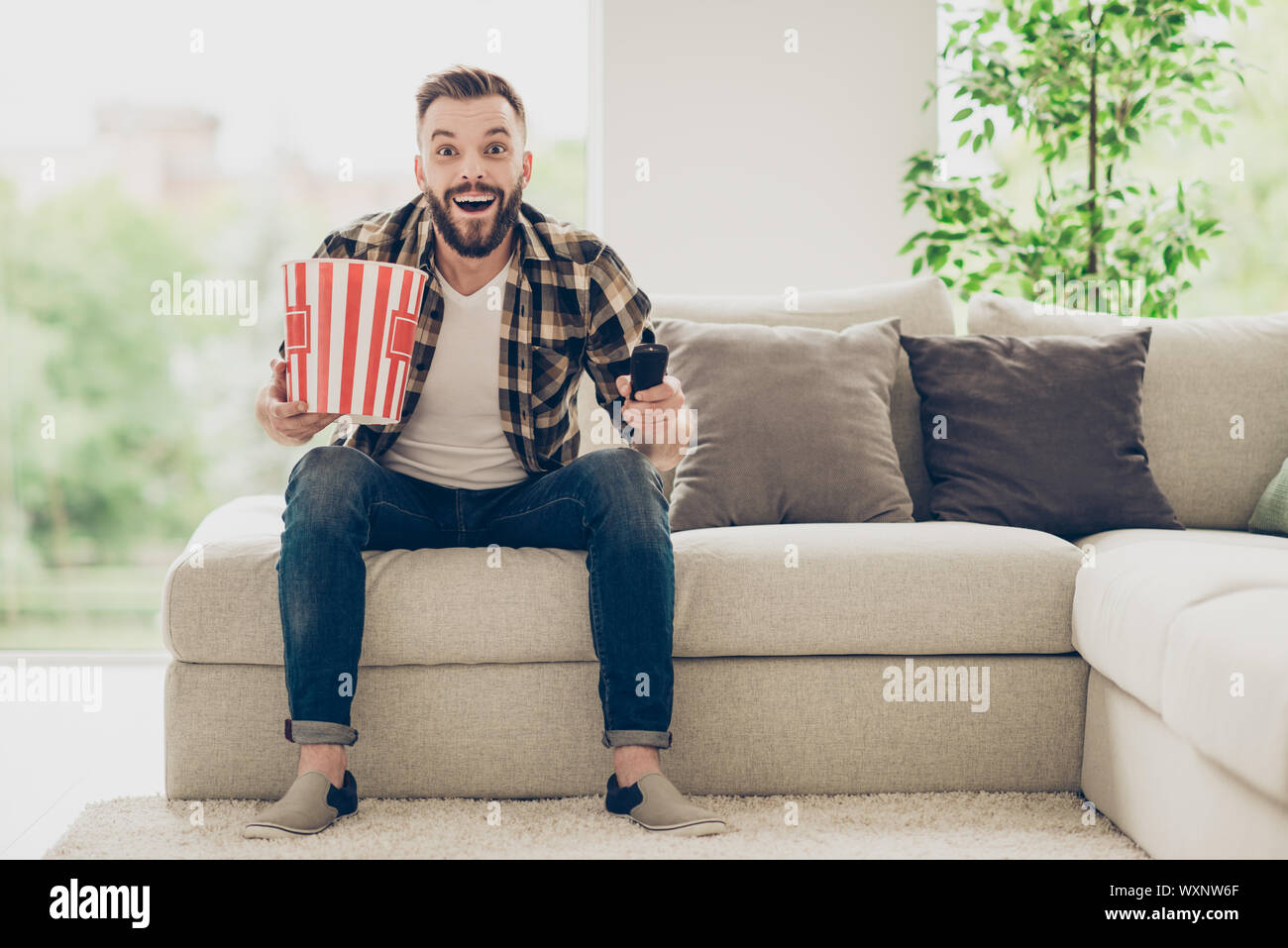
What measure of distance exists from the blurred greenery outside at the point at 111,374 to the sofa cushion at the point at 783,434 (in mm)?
1195

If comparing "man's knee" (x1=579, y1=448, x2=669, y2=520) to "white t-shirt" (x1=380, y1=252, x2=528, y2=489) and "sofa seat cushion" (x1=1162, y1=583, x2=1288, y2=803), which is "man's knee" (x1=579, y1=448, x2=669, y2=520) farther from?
"sofa seat cushion" (x1=1162, y1=583, x2=1288, y2=803)

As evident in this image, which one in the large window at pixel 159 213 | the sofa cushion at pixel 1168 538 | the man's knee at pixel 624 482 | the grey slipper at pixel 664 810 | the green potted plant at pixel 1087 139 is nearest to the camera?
the grey slipper at pixel 664 810

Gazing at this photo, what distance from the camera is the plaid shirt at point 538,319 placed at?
1.72m

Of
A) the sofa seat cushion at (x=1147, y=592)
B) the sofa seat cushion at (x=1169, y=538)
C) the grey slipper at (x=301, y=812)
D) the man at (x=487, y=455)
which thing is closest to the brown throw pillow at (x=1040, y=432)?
the sofa seat cushion at (x=1169, y=538)

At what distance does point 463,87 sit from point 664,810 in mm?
1104

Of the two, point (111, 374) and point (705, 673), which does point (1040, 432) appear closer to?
point (705, 673)

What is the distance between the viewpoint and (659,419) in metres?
1.62

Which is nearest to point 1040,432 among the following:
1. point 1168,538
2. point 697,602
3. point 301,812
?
Result: point 1168,538

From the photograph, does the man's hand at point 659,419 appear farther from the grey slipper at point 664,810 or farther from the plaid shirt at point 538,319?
the grey slipper at point 664,810

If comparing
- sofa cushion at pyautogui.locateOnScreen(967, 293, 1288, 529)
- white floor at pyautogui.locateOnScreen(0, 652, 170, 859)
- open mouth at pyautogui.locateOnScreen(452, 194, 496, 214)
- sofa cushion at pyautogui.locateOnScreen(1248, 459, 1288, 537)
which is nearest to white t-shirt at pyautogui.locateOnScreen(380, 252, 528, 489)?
open mouth at pyautogui.locateOnScreen(452, 194, 496, 214)

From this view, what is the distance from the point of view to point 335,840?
1435 millimetres

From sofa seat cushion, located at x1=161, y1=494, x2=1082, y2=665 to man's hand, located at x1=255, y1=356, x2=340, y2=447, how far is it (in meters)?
0.21
